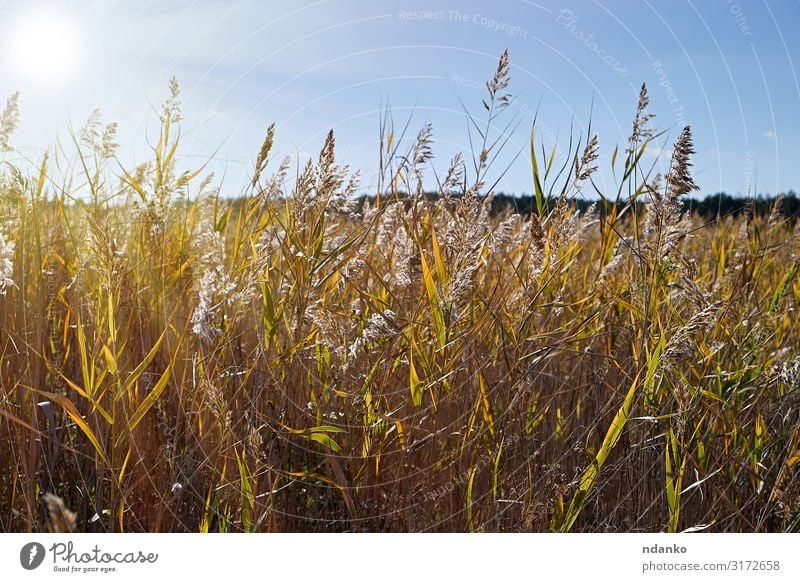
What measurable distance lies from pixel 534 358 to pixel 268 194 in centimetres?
75

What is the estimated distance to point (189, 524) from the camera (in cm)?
135

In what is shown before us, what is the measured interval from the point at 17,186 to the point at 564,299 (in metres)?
1.51

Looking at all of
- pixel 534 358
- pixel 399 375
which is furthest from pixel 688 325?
pixel 399 375

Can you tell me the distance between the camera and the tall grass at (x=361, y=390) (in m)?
1.31

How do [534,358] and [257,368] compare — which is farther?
[534,358]

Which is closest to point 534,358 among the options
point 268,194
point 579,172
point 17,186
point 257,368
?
point 579,172

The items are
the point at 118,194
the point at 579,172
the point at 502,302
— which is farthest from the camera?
the point at 118,194

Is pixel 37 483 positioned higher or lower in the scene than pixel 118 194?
lower

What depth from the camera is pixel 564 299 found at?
1947 millimetres

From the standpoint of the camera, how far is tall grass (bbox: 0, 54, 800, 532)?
4.29 feet

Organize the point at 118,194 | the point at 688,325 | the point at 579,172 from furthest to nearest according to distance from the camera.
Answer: the point at 118,194 → the point at 579,172 → the point at 688,325

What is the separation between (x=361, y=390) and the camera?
4.40ft
